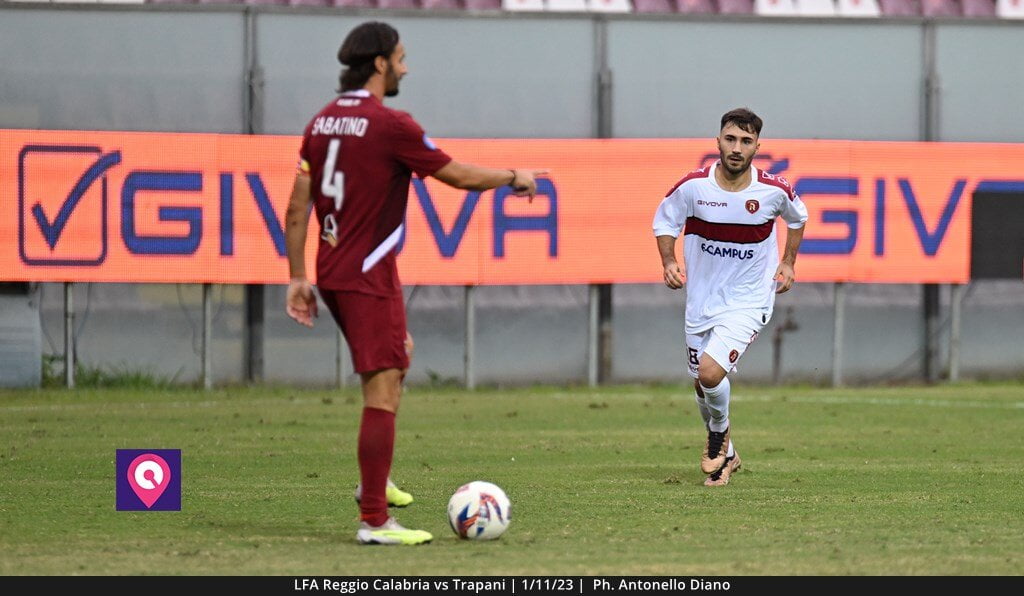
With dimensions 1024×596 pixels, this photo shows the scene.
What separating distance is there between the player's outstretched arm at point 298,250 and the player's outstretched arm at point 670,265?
3320mm

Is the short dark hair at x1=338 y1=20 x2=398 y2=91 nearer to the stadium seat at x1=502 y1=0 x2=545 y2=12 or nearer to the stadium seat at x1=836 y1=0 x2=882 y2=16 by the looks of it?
the stadium seat at x1=502 y1=0 x2=545 y2=12

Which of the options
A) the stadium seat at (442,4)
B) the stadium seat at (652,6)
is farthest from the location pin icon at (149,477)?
the stadium seat at (652,6)

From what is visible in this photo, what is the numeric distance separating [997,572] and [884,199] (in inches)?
514

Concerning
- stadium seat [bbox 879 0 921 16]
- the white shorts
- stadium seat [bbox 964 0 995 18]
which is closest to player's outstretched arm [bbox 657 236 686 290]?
the white shorts

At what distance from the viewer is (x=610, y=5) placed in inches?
894

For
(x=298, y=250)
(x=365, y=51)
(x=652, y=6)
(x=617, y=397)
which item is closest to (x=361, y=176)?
(x=298, y=250)

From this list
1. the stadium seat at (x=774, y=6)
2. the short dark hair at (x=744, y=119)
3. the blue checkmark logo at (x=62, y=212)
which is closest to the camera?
the short dark hair at (x=744, y=119)

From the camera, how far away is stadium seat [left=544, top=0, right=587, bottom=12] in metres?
22.6

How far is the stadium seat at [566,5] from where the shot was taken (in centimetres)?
2259

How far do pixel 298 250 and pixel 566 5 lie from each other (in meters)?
14.9

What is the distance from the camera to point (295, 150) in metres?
19.5

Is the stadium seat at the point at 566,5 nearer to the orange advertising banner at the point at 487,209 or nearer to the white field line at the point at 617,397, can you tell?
the orange advertising banner at the point at 487,209

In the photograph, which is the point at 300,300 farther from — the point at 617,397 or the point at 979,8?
the point at 979,8
